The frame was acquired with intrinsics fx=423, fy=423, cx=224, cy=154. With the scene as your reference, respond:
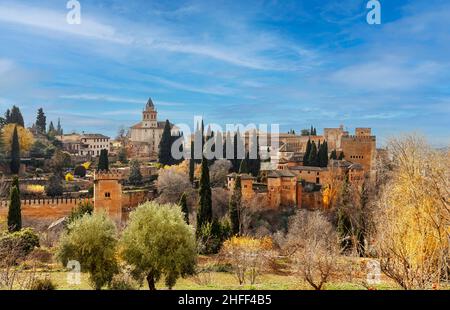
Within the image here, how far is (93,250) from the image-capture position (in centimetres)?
1112

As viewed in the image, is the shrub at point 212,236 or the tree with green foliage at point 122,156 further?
the tree with green foliage at point 122,156

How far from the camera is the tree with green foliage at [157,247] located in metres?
10.7

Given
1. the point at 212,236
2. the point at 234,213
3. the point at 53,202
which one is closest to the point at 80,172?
the point at 53,202

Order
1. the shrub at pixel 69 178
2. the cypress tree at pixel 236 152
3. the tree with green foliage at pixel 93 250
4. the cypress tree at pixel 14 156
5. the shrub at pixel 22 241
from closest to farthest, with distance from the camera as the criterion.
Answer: the tree with green foliage at pixel 93 250 < the shrub at pixel 22 241 < the cypress tree at pixel 14 156 < the shrub at pixel 69 178 < the cypress tree at pixel 236 152

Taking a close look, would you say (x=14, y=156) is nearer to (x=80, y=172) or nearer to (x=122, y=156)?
(x=80, y=172)

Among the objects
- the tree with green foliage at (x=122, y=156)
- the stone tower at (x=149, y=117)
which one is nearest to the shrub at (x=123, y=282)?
Answer: the tree with green foliage at (x=122, y=156)

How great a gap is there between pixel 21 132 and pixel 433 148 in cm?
3611

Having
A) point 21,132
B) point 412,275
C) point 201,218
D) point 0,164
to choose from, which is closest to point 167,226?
point 412,275

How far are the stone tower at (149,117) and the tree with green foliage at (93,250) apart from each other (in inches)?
1789

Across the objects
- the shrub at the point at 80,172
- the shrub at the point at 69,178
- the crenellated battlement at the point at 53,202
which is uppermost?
the shrub at the point at 80,172

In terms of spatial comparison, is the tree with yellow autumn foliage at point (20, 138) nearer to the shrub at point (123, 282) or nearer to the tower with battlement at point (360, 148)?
the shrub at point (123, 282)

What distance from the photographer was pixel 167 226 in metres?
11.0

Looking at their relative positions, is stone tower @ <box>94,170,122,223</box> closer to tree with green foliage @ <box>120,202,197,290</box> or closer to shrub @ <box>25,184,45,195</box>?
shrub @ <box>25,184,45,195</box>
